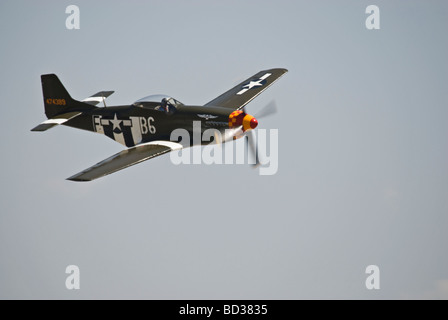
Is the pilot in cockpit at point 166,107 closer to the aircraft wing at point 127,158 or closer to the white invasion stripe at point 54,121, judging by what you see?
the aircraft wing at point 127,158

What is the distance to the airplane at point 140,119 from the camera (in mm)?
19750

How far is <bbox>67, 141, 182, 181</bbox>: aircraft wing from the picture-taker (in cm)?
1761

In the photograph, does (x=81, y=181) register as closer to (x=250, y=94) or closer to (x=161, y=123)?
(x=161, y=123)

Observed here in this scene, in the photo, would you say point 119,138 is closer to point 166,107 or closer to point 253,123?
point 166,107

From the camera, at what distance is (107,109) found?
22391mm

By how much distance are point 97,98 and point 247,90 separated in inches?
238

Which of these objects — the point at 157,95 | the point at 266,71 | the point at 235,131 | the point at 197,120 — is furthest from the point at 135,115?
the point at 266,71

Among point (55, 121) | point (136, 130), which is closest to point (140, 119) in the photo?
point (136, 130)

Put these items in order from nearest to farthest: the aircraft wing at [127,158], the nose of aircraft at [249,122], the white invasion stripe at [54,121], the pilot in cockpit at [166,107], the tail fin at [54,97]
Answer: the aircraft wing at [127,158], the nose of aircraft at [249,122], the pilot in cockpit at [166,107], the white invasion stripe at [54,121], the tail fin at [54,97]

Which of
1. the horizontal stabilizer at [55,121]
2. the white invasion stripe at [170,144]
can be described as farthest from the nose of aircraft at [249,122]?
the horizontal stabilizer at [55,121]

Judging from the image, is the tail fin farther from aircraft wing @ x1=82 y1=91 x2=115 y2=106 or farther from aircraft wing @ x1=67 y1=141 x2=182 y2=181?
aircraft wing @ x1=67 y1=141 x2=182 y2=181

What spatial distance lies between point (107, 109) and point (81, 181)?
19.4ft

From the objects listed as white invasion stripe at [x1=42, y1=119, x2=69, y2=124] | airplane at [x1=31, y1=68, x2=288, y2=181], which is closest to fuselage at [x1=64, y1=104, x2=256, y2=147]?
airplane at [x1=31, y1=68, x2=288, y2=181]

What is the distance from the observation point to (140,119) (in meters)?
21.3
